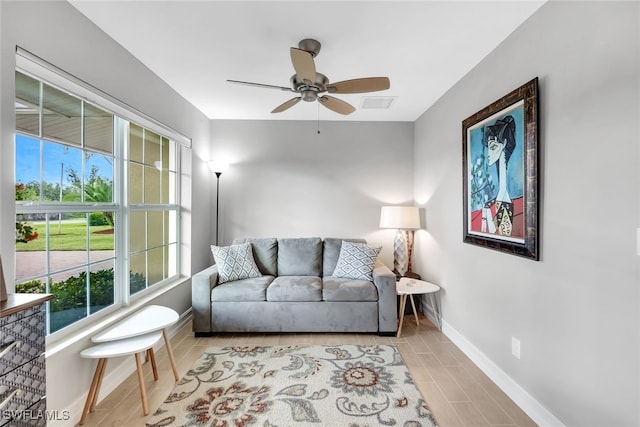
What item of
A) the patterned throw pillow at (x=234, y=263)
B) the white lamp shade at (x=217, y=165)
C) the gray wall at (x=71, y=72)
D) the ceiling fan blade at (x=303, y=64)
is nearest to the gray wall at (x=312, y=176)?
the white lamp shade at (x=217, y=165)

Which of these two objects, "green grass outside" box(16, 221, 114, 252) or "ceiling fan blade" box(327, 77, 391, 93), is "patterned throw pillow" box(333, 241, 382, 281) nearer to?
"ceiling fan blade" box(327, 77, 391, 93)

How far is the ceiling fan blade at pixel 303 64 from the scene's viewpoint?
166cm

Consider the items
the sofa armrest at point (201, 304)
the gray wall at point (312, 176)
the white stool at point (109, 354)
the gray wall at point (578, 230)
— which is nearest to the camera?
the gray wall at point (578, 230)

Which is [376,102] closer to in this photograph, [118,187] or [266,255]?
[266,255]

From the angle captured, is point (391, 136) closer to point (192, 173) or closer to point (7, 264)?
point (192, 173)

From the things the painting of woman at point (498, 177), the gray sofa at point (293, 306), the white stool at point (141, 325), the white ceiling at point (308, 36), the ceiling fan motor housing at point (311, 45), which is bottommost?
the gray sofa at point (293, 306)

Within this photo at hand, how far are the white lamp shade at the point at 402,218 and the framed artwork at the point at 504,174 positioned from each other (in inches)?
38.2

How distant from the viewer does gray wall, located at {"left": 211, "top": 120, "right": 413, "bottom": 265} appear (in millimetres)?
4035

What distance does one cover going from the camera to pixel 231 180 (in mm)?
4059

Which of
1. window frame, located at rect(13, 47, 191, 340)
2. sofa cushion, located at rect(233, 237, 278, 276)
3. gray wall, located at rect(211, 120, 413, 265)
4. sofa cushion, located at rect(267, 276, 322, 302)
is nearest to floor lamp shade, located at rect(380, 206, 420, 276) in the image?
gray wall, located at rect(211, 120, 413, 265)

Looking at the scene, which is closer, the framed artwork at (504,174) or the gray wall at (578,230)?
the gray wall at (578,230)

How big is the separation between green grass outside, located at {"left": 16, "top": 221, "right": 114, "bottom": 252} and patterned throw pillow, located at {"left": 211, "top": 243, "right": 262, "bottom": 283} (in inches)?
42.7

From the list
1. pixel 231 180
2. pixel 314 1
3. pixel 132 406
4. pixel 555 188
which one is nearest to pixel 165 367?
pixel 132 406

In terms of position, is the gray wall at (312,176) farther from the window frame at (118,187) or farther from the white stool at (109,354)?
the white stool at (109,354)
